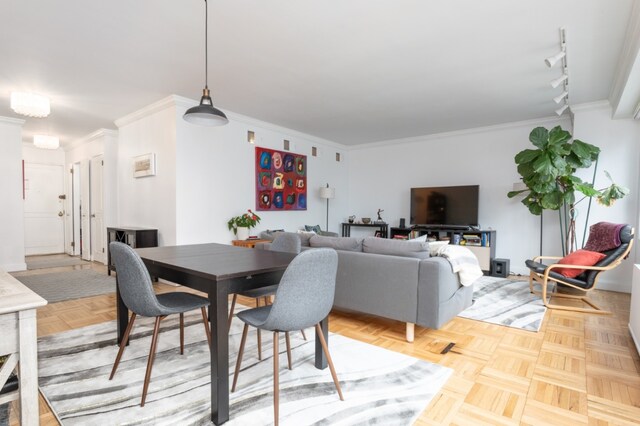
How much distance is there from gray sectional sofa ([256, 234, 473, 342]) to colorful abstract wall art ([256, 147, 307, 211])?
272 centimetres

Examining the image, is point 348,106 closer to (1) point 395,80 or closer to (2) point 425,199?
(1) point 395,80

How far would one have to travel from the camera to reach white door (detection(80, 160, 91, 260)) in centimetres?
677

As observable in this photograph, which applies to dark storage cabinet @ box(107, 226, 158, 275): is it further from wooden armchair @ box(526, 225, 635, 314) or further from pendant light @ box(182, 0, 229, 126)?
wooden armchair @ box(526, 225, 635, 314)

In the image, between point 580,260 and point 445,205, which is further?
point 445,205

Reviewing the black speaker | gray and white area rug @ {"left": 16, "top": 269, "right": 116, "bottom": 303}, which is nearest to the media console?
the black speaker

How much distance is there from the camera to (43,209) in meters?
7.61

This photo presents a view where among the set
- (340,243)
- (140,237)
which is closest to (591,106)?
(340,243)

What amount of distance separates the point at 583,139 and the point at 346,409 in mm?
4938

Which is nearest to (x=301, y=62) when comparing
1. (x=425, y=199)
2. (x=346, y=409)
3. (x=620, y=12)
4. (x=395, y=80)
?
(x=395, y=80)

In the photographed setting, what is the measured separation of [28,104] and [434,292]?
4675mm

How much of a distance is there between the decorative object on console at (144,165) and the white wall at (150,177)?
71 millimetres

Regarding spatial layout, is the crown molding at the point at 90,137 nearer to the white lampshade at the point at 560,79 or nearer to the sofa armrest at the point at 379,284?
the sofa armrest at the point at 379,284

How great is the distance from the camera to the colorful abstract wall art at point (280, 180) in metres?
5.59

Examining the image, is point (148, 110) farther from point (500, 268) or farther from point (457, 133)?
point (500, 268)
